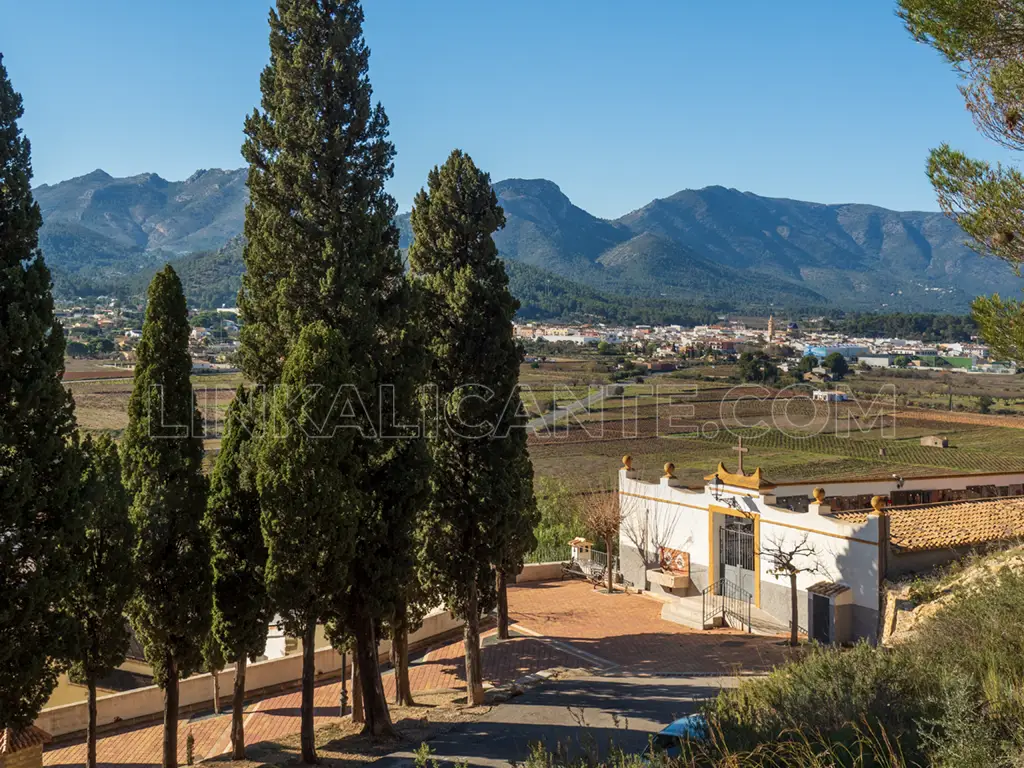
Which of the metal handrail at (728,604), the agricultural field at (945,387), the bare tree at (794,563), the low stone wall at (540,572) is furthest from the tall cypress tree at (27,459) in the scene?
the agricultural field at (945,387)

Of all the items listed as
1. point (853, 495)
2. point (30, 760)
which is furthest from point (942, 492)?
point (30, 760)

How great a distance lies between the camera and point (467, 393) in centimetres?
1495

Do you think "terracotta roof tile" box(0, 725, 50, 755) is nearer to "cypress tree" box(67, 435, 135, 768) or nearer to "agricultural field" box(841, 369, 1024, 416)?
"cypress tree" box(67, 435, 135, 768)

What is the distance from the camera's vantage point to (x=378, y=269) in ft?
43.7

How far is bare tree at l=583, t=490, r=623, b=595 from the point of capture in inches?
961

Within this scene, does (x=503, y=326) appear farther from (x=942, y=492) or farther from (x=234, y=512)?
(x=942, y=492)

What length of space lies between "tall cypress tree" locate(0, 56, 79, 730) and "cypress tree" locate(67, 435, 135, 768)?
1104 millimetres

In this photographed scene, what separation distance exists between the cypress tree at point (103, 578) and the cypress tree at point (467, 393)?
516 cm

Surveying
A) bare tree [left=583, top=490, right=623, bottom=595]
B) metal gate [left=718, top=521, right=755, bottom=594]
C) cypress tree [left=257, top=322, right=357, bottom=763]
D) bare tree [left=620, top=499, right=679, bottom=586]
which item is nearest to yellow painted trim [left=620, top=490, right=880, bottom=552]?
bare tree [left=620, top=499, right=679, bottom=586]

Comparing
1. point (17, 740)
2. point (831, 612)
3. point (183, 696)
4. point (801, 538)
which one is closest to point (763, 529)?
point (801, 538)

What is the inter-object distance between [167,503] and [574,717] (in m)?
6.22

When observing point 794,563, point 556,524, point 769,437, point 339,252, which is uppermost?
point 339,252

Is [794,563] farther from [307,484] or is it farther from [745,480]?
[307,484]

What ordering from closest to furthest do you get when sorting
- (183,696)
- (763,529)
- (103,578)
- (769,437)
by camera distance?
(103,578)
(183,696)
(763,529)
(769,437)
